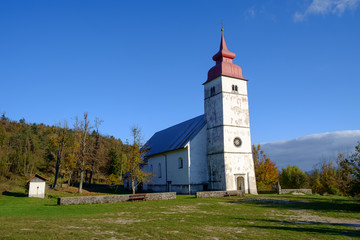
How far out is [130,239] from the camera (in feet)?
30.1

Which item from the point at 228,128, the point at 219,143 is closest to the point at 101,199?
the point at 219,143

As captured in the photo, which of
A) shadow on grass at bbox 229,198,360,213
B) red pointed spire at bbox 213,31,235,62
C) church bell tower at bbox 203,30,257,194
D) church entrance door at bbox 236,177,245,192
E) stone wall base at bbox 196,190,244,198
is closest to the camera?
shadow on grass at bbox 229,198,360,213

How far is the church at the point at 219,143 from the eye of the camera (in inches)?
1292

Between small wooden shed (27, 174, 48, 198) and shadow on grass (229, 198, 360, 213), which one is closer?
shadow on grass (229, 198, 360, 213)

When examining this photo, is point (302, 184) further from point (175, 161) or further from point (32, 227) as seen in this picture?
point (32, 227)

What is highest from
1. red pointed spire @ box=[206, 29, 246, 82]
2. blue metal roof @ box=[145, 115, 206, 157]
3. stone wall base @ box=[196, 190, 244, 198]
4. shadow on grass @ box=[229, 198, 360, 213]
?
red pointed spire @ box=[206, 29, 246, 82]

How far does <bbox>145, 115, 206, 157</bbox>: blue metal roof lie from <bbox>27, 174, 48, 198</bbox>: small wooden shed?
1614cm

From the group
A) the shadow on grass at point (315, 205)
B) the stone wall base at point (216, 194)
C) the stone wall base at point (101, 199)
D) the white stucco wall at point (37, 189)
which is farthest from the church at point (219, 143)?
the white stucco wall at point (37, 189)

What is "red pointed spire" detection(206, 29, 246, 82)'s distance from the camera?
1368 inches

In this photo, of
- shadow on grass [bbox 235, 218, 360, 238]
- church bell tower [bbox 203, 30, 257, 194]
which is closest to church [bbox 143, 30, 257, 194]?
church bell tower [bbox 203, 30, 257, 194]

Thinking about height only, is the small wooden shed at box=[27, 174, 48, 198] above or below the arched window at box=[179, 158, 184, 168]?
below

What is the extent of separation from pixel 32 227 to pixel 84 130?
26.1 metres

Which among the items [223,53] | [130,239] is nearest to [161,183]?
[223,53]

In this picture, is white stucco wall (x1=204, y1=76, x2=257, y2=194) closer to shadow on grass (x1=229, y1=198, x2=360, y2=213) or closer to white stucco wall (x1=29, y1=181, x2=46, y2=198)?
shadow on grass (x1=229, y1=198, x2=360, y2=213)
